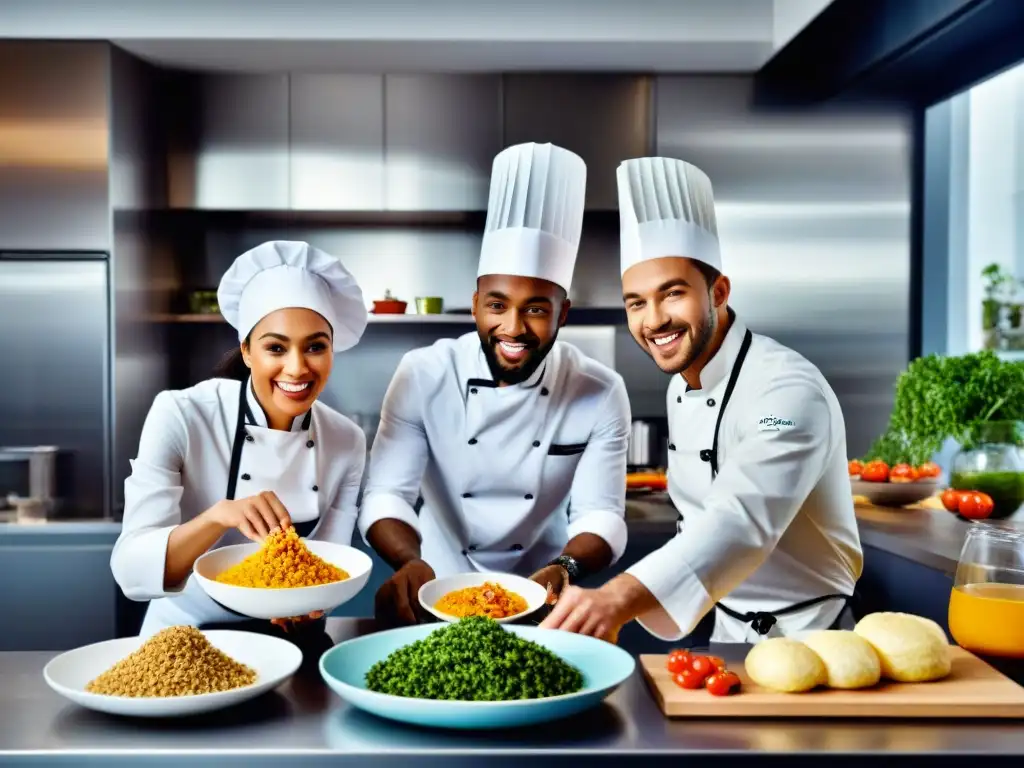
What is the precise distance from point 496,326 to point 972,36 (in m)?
2.08

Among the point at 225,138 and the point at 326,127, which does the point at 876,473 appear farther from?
the point at 225,138

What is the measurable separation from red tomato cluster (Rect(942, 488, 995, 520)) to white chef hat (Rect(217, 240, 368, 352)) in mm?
1758

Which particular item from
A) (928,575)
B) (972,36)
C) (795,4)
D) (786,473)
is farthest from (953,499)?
(795,4)

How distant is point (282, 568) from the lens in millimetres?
1481

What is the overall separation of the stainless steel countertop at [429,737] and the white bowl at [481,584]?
1.20ft

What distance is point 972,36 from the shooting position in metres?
3.07

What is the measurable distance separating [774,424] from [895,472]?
1.56 m

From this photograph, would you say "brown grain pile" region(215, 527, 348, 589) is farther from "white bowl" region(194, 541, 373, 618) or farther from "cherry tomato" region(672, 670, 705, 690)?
"cherry tomato" region(672, 670, 705, 690)

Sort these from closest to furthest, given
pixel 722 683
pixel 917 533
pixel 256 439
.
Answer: pixel 722 683 < pixel 256 439 < pixel 917 533

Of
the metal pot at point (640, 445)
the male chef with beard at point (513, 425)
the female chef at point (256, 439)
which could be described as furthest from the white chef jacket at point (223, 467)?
the metal pot at point (640, 445)

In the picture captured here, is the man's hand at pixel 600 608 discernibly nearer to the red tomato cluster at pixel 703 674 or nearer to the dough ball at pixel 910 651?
the red tomato cluster at pixel 703 674

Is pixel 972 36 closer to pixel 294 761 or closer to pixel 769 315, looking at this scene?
pixel 769 315

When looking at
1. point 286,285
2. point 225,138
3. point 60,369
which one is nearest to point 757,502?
point 286,285

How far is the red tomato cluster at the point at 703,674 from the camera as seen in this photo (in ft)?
4.07
